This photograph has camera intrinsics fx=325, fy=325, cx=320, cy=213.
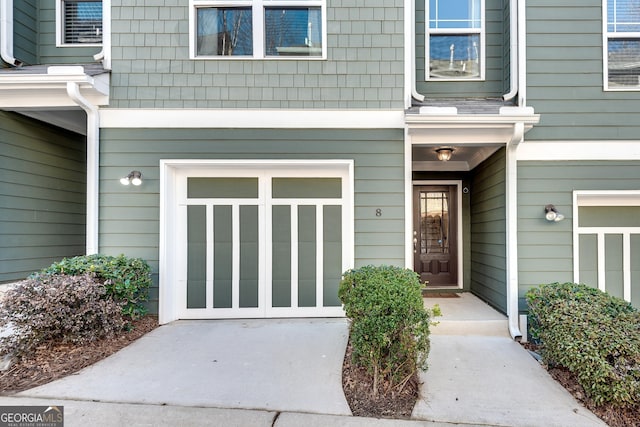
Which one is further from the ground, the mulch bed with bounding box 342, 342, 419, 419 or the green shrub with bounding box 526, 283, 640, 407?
the green shrub with bounding box 526, 283, 640, 407

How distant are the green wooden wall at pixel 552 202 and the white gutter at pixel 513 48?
3.28 feet

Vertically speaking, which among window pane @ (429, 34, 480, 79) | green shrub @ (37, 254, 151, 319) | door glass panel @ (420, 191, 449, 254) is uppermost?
window pane @ (429, 34, 480, 79)

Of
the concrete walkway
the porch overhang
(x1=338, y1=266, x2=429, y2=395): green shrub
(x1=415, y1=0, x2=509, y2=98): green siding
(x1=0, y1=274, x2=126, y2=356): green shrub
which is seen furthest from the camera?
(x1=415, y1=0, x2=509, y2=98): green siding

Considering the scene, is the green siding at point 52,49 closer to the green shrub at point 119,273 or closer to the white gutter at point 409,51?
the green shrub at point 119,273

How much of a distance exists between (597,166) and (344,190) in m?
3.26

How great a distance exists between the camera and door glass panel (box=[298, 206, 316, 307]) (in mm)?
4496

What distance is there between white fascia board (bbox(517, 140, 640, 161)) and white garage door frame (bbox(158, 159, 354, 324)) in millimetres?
2324

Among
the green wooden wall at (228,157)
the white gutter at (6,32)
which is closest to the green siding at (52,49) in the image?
the white gutter at (6,32)

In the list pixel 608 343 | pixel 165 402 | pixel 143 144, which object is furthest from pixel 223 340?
pixel 608 343

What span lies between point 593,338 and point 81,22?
24.5 ft

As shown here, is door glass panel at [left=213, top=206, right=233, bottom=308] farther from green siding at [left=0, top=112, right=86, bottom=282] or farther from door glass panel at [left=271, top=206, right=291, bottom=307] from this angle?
green siding at [left=0, top=112, right=86, bottom=282]

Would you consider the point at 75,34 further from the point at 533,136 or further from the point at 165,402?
the point at 533,136

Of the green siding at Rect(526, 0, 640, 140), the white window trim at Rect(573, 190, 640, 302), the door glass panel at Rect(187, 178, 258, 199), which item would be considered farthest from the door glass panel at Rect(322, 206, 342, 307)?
the white window trim at Rect(573, 190, 640, 302)

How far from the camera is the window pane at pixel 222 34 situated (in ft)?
14.2
